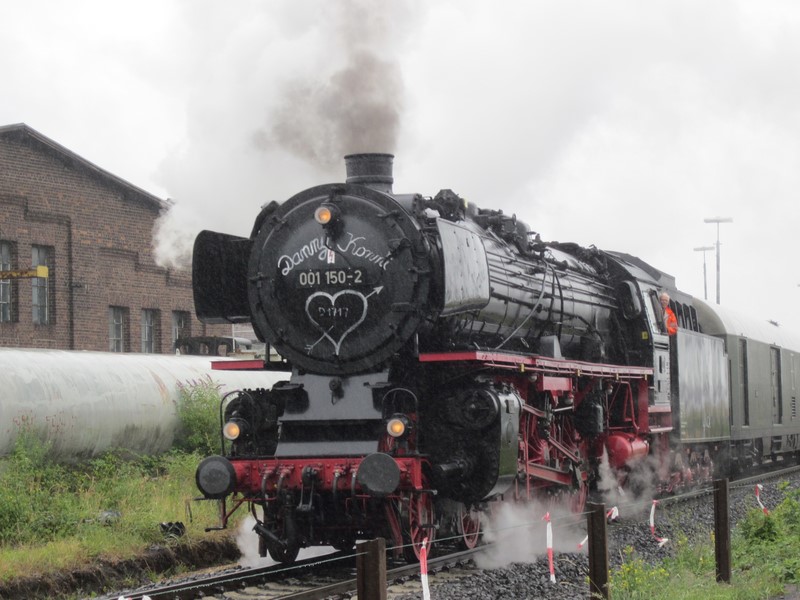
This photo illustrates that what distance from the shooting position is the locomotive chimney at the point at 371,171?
10656mm

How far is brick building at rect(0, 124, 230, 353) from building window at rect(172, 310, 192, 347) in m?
0.08

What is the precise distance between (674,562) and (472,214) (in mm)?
3917

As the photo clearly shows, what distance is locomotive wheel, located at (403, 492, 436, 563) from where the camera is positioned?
31.4ft

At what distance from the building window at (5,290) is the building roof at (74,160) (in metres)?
2.36

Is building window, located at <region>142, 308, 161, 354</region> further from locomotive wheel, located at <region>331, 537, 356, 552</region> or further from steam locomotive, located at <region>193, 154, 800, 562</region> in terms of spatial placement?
locomotive wheel, located at <region>331, 537, 356, 552</region>

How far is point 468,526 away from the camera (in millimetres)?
10758

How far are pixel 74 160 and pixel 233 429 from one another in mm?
17280

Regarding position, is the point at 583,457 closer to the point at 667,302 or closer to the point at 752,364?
the point at 667,302

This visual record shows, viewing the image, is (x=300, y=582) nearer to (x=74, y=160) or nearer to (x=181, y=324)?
(x=74, y=160)

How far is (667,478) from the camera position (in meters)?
16.3

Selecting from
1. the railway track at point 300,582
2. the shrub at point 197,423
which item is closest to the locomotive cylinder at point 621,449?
the railway track at point 300,582

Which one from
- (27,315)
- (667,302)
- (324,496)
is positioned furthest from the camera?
(27,315)

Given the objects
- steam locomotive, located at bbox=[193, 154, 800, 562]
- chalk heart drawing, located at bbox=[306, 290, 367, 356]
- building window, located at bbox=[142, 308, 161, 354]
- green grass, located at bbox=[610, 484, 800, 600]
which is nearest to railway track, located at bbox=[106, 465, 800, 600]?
steam locomotive, located at bbox=[193, 154, 800, 562]

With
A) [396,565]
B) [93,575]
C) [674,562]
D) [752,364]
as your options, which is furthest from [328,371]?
[752,364]
